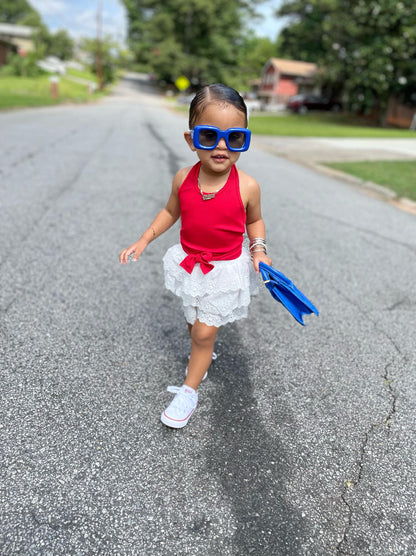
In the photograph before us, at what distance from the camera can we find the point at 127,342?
262 cm

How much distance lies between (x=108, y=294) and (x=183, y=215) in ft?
4.89

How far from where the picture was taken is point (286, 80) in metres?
53.2

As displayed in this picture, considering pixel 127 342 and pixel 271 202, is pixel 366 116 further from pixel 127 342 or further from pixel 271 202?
pixel 127 342

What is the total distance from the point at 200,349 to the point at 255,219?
705 mm

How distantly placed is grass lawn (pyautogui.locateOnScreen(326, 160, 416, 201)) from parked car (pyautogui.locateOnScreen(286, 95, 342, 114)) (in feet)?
90.6

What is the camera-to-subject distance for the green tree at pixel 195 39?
172 feet

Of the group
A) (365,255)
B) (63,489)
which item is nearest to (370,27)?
(365,255)

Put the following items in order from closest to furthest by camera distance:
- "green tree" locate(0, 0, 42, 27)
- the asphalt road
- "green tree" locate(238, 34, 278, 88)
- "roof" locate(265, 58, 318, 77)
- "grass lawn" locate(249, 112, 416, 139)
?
the asphalt road, "grass lawn" locate(249, 112, 416, 139), "roof" locate(265, 58, 318, 77), "green tree" locate(238, 34, 278, 88), "green tree" locate(0, 0, 42, 27)

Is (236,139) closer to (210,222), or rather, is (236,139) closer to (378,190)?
(210,222)

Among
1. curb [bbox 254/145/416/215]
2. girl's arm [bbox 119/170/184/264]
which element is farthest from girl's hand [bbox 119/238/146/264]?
curb [bbox 254/145/416/215]

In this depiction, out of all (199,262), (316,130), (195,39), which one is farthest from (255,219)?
(195,39)

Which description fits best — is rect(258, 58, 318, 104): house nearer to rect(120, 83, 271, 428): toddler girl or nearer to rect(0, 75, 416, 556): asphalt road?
rect(0, 75, 416, 556): asphalt road

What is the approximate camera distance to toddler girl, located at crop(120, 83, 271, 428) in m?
1.73

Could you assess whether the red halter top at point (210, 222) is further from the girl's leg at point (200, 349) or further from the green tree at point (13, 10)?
the green tree at point (13, 10)
